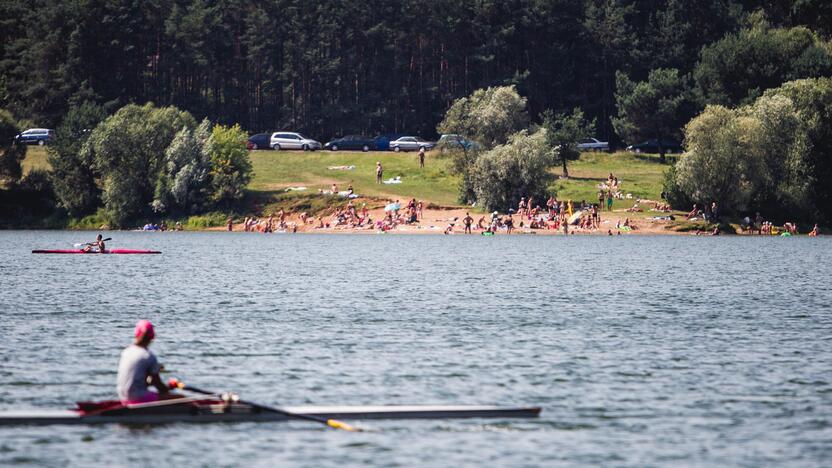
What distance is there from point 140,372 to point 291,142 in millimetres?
112417

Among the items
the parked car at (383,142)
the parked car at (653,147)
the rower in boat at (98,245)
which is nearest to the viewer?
the rower in boat at (98,245)

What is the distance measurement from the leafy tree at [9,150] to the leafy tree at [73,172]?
115 inches

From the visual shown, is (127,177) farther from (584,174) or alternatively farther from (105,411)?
(105,411)

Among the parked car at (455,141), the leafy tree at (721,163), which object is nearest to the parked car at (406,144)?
the parked car at (455,141)

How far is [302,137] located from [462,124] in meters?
27.0

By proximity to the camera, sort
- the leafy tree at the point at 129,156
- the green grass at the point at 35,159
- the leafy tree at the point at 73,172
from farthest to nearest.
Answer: the green grass at the point at 35,159
the leafy tree at the point at 73,172
the leafy tree at the point at 129,156

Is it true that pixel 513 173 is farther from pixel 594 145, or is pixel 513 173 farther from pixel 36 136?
pixel 36 136

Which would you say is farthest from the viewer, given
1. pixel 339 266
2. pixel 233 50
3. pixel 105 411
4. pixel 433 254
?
pixel 233 50

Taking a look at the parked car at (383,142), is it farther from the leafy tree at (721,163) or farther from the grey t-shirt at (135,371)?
the grey t-shirt at (135,371)

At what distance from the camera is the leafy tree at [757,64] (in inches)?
4633

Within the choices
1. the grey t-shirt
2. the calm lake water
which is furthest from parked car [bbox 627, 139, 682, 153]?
the grey t-shirt

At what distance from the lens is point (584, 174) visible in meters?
123

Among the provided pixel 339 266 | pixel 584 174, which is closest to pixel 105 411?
pixel 339 266

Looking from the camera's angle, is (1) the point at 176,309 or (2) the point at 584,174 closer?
(1) the point at 176,309
